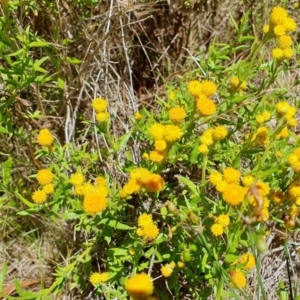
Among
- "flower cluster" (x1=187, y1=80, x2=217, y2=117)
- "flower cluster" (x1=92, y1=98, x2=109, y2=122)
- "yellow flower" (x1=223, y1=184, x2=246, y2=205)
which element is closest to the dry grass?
"flower cluster" (x1=92, y1=98, x2=109, y2=122)

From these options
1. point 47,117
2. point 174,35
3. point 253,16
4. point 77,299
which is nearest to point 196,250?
point 77,299

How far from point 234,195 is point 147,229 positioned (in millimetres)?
399

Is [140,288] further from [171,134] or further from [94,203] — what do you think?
[171,134]

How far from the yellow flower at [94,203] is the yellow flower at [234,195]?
48cm

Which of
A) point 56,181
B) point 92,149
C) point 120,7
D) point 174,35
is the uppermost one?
point 120,7

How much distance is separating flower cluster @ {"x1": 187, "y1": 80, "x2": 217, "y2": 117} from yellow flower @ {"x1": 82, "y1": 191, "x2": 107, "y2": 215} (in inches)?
20.9

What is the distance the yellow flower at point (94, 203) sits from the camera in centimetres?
173

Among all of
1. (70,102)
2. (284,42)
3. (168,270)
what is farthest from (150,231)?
(70,102)

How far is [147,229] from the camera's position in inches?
70.9

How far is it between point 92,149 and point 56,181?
0.66 m

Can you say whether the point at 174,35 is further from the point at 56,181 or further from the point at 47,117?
the point at 56,181

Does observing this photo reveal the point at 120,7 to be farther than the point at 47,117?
No

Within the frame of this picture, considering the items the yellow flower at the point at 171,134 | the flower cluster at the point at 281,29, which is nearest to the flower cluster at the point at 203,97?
the yellow flower at the point at 171,134

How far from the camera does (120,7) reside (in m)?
2.36
